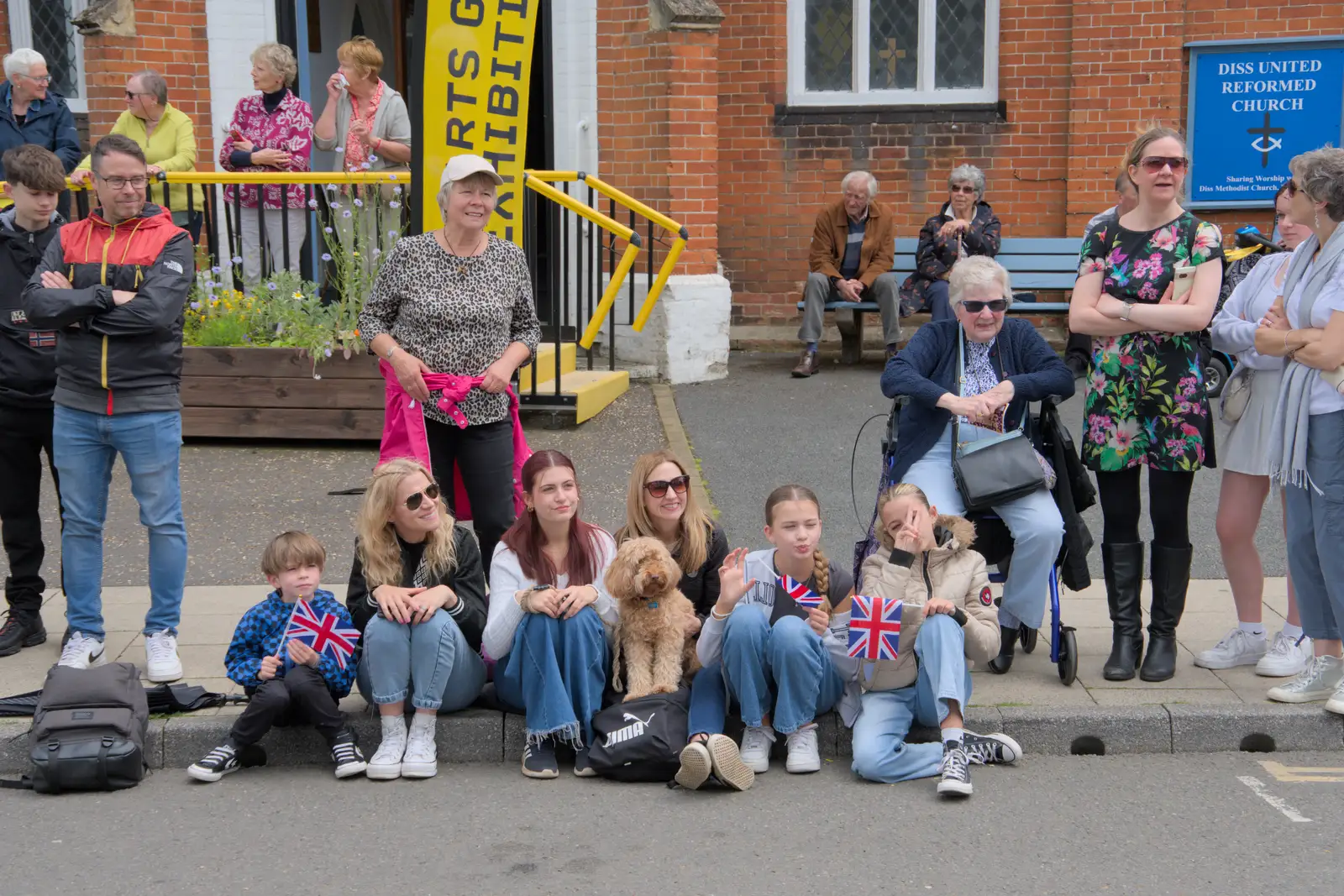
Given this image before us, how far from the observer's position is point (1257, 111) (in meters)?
11.9

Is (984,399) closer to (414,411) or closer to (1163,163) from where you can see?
(1163,163)

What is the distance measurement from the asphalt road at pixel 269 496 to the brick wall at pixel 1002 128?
305 centimetres

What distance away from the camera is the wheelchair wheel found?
5371 mm

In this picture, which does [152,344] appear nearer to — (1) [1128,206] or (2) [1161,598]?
(2) [1161,598]

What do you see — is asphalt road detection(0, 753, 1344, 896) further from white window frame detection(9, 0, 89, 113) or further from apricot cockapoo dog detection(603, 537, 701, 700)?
white window frame detection(9, 0, 89, 113)

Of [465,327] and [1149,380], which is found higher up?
[465,327]

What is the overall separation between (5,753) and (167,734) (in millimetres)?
536

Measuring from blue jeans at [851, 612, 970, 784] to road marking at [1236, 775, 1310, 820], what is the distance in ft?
3.10

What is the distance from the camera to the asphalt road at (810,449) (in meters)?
7.45

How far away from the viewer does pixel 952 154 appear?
480 inches

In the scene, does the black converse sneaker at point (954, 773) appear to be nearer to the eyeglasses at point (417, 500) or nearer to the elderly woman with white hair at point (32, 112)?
the eyeglasses at point (417, 500)

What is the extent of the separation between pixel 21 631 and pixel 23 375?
104cm

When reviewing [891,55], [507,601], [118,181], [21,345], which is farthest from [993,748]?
[891,55]

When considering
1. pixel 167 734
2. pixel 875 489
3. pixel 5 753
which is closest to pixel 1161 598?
pixel 875 489
